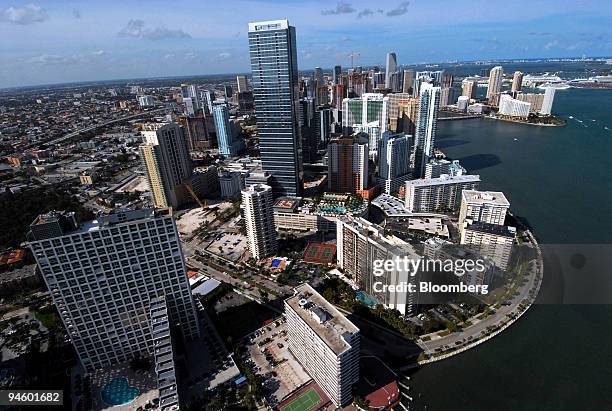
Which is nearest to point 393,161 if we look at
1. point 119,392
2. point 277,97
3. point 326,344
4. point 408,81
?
point 277,97

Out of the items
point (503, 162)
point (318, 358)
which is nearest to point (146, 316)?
point (318, 358)

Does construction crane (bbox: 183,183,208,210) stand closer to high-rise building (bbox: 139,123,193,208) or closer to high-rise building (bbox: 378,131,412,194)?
high-rise building (bbox: 139,123,193,208)

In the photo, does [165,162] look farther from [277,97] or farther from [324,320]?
[324,320]

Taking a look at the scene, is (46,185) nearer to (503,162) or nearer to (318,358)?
(318,358)

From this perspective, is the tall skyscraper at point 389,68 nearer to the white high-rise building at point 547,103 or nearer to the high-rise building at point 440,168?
the white high-rise building at point 547,103

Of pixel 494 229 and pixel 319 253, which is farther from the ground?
pixel 494 229

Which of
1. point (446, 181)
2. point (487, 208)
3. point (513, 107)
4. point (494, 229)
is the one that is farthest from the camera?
point (513, 107)

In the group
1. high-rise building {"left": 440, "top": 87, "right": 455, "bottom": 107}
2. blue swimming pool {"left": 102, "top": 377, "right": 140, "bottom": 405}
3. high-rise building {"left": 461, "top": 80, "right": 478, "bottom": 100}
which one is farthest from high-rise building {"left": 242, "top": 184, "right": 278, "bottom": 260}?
high-rise building {"left": 461, "top": 80, "right": 478, "bottom": 100}
